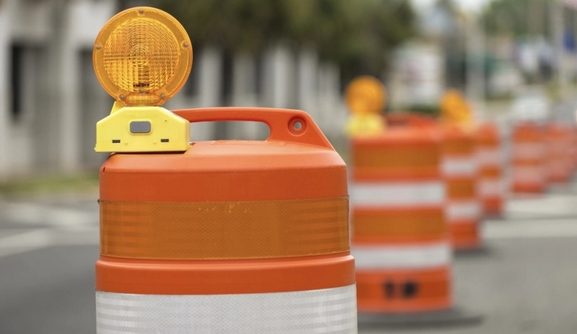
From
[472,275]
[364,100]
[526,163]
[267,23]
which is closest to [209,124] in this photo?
[267,23]

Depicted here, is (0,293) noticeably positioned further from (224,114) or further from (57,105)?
(57,105)

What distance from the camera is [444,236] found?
30.6ft

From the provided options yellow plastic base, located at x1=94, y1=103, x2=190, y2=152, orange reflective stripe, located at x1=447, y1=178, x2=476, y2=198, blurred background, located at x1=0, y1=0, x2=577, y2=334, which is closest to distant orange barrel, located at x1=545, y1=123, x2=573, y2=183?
blurred background, located at x1=0, y1=0, x2=577, y2=334

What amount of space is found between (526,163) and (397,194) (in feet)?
48.4

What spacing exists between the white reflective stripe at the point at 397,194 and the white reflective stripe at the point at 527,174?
Answer: 1444 centimetres

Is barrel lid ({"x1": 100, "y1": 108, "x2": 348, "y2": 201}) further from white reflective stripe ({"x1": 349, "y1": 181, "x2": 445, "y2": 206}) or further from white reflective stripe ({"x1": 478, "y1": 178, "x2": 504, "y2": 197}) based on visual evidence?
white reflective stripe ({"x1": 478, "y1": 178, "x2": 504, "y2": 197})

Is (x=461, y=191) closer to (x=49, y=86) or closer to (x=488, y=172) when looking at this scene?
(x=488, y=172)

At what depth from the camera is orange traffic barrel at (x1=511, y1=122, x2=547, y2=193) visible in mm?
23500

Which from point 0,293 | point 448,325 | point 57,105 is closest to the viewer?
point 448,325

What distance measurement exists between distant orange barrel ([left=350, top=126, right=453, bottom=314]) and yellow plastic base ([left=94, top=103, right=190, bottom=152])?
203 inches

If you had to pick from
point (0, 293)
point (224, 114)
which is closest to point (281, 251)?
point (224, 114)

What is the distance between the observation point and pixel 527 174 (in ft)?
77.6

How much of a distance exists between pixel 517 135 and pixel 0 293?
45.2 ft

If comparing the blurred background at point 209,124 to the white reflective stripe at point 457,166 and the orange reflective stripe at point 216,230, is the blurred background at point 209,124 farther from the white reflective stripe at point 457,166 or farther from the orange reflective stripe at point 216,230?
the orange reflective stripe at point 216,230
